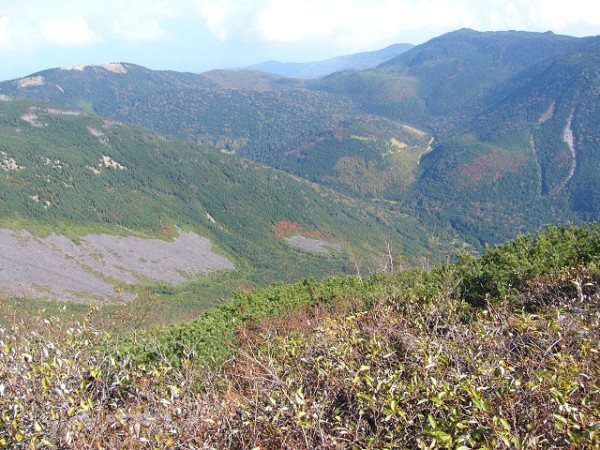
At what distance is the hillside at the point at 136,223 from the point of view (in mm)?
128375

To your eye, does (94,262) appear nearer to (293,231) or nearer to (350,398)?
(293,231)

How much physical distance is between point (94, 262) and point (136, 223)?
29855mm

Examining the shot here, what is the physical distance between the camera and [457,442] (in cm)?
614

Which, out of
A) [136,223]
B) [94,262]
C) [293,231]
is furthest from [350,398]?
[293,231]

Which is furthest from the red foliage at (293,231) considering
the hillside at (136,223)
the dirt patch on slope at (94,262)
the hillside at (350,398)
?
the hillside at (350,398)

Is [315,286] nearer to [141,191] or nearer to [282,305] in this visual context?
[282,305]

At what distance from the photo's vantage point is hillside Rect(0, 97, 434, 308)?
421 ft

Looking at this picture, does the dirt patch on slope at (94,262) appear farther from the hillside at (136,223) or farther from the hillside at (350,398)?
the hillside at (350,398)

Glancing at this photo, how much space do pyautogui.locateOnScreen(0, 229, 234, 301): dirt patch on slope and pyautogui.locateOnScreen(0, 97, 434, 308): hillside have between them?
33 cm

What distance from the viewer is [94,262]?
13050 centimetres

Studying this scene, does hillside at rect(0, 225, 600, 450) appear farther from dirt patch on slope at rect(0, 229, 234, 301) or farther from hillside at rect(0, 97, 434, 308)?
hillside at rect(0, 97, 434, 308)

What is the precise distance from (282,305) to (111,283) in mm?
106194

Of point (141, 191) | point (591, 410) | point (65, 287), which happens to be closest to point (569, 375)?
point (591, 410)

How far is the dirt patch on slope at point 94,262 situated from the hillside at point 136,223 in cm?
33
